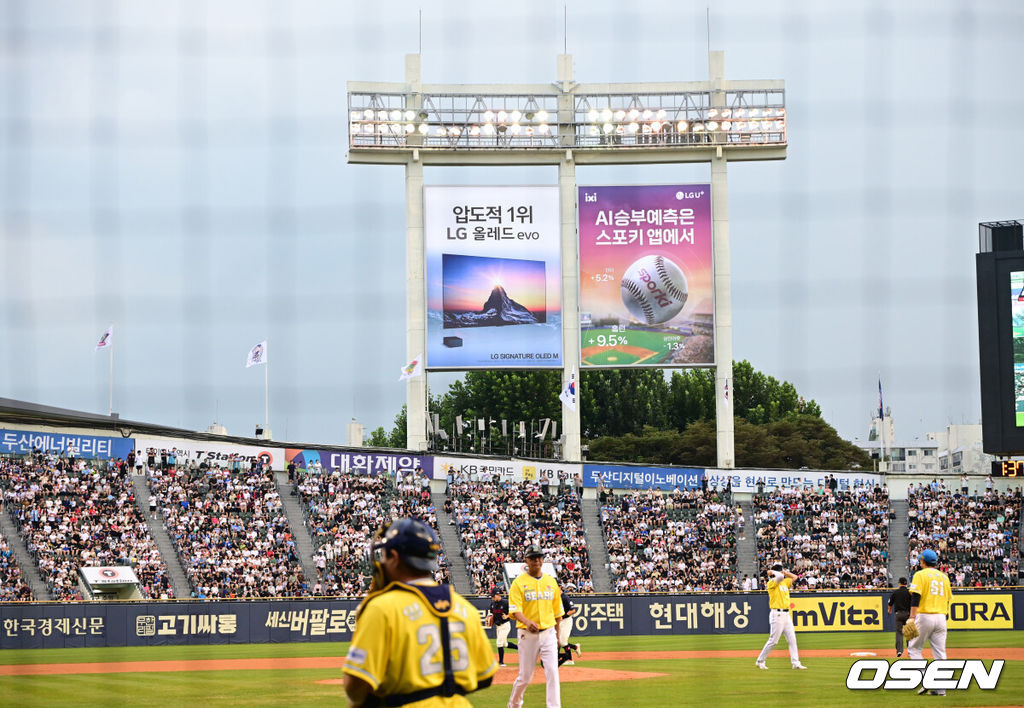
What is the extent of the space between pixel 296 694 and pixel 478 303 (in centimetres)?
2269

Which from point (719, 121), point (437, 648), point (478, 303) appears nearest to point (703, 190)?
point (719, 121)

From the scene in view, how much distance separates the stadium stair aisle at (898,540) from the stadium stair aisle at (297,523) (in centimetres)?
1579

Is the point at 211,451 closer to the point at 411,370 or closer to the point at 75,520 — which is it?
the point at 75,520

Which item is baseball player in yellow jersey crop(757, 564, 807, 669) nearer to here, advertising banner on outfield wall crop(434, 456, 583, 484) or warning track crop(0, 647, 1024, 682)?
warning track crop(0, 647, 1024, 682)

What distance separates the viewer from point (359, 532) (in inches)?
1346

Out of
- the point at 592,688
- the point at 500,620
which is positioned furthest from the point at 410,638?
the point at 500,620

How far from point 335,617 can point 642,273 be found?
16.1 metres

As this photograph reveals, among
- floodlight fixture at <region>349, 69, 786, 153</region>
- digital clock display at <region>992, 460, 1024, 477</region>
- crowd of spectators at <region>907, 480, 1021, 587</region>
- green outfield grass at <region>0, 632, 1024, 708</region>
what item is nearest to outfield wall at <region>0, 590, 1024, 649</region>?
green outfield grass at <region>0, 632, 1024, 708</region>

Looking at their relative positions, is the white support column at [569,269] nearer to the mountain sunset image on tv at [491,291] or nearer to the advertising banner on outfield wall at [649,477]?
the mountain sunset image on tv at [491,291]

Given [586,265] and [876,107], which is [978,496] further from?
[876,107]

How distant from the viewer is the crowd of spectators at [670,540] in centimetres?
3428

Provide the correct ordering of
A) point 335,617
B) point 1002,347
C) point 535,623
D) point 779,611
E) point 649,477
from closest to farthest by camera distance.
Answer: point 535,623
point 779,611
point 335,617
point 1002,347
point 649,477

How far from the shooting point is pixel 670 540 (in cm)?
3606

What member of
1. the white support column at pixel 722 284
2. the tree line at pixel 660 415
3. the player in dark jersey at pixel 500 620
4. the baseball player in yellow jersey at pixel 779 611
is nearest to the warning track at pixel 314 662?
the player in dark jersey at pixel 500 620
